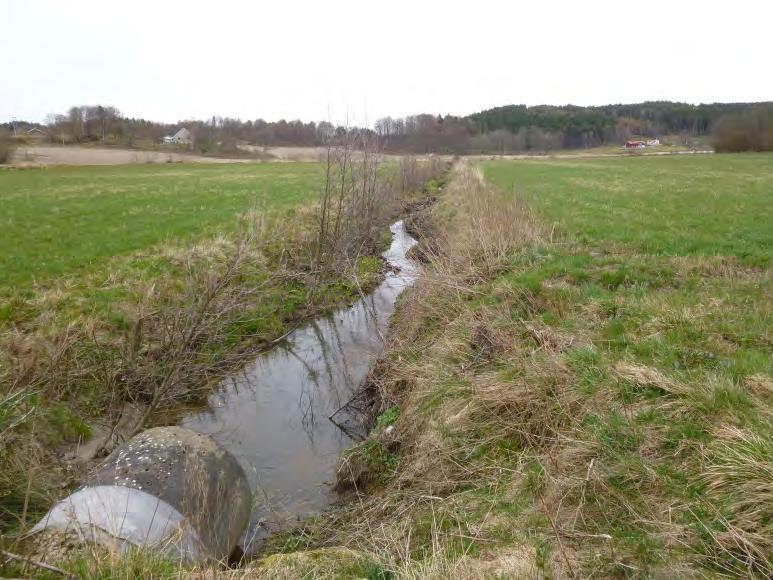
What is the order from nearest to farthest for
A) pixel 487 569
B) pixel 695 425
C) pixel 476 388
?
pixel 487 569 → pixel 695 425 → pixel 476 388

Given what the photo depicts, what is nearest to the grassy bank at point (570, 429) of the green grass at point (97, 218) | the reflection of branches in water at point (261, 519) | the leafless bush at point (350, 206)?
the reflection of branches in water at point (261, 519)

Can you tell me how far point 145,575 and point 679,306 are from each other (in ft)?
21.1

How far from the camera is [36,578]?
9.41ft

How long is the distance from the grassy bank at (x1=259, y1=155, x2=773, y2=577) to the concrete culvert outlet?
65cm

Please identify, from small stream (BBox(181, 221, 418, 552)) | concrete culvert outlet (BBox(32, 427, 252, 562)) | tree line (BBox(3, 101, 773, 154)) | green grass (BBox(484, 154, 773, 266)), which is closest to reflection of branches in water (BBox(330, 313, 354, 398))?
small stream (BBox(181, 221, 418, 552))

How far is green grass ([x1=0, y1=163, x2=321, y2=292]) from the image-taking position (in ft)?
37.5

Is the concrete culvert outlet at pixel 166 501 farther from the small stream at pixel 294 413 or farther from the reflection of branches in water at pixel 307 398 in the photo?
the reflection of branches in water at pixel 307 398

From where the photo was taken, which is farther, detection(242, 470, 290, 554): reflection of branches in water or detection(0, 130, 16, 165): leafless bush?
detection(0, 130, 16, 165): leafless bush

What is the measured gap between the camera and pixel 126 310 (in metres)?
9.09

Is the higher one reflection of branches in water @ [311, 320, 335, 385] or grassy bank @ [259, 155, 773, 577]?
grassy bank @ [259, 155, 773, 577]

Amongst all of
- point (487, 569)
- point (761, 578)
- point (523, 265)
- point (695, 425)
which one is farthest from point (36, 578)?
point (523, 265)

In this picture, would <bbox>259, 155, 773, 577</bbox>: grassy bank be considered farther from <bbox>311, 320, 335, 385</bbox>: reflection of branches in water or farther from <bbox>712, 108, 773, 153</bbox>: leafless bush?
<bbox>712, 108, 773, 153</bbox>: leafless bush

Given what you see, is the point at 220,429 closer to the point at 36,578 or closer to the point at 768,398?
the point at 36,578

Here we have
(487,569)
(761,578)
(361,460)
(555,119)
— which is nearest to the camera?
(761,578)
